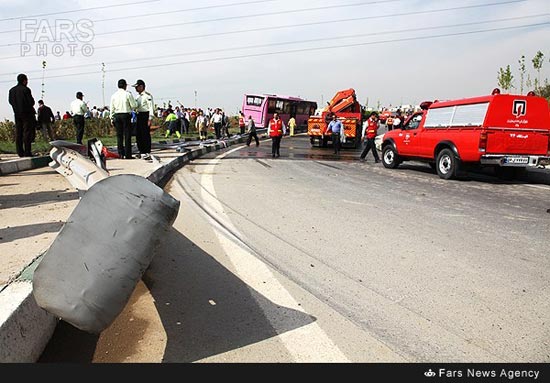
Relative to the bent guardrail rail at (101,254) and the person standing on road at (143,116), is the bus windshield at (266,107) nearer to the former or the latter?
the person standing on road at (143,116)

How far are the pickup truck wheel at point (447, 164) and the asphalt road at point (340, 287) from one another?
3607 mm

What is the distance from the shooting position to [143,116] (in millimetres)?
10594

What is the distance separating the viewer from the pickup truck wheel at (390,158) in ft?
42.4

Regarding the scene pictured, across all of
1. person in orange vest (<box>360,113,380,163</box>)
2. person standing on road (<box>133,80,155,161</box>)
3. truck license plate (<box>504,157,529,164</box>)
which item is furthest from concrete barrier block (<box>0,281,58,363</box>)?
person in orange vest (<box>360,113,380,163</box>)

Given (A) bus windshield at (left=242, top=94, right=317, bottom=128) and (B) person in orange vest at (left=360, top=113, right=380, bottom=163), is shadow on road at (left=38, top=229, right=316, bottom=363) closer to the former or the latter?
(B) person in orange vest at (left=360, top=113, right=380, bottom=163)

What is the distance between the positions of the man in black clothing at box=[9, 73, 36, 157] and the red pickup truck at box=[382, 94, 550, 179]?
31.8 ft

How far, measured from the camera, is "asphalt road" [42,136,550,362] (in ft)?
8.50

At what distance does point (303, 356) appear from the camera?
8.13ft

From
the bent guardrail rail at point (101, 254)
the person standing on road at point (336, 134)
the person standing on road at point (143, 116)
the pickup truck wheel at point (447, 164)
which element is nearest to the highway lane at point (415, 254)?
the pickup truck wheel at point (447, 164)

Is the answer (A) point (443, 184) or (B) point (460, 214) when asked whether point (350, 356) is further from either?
(A) point (443, 184)

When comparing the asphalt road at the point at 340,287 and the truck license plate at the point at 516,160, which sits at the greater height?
the truck license plate at the point at 516,160

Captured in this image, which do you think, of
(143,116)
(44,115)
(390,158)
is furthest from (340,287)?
(44,115)

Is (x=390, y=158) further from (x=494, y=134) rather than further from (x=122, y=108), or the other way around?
(x=122, y=108)
